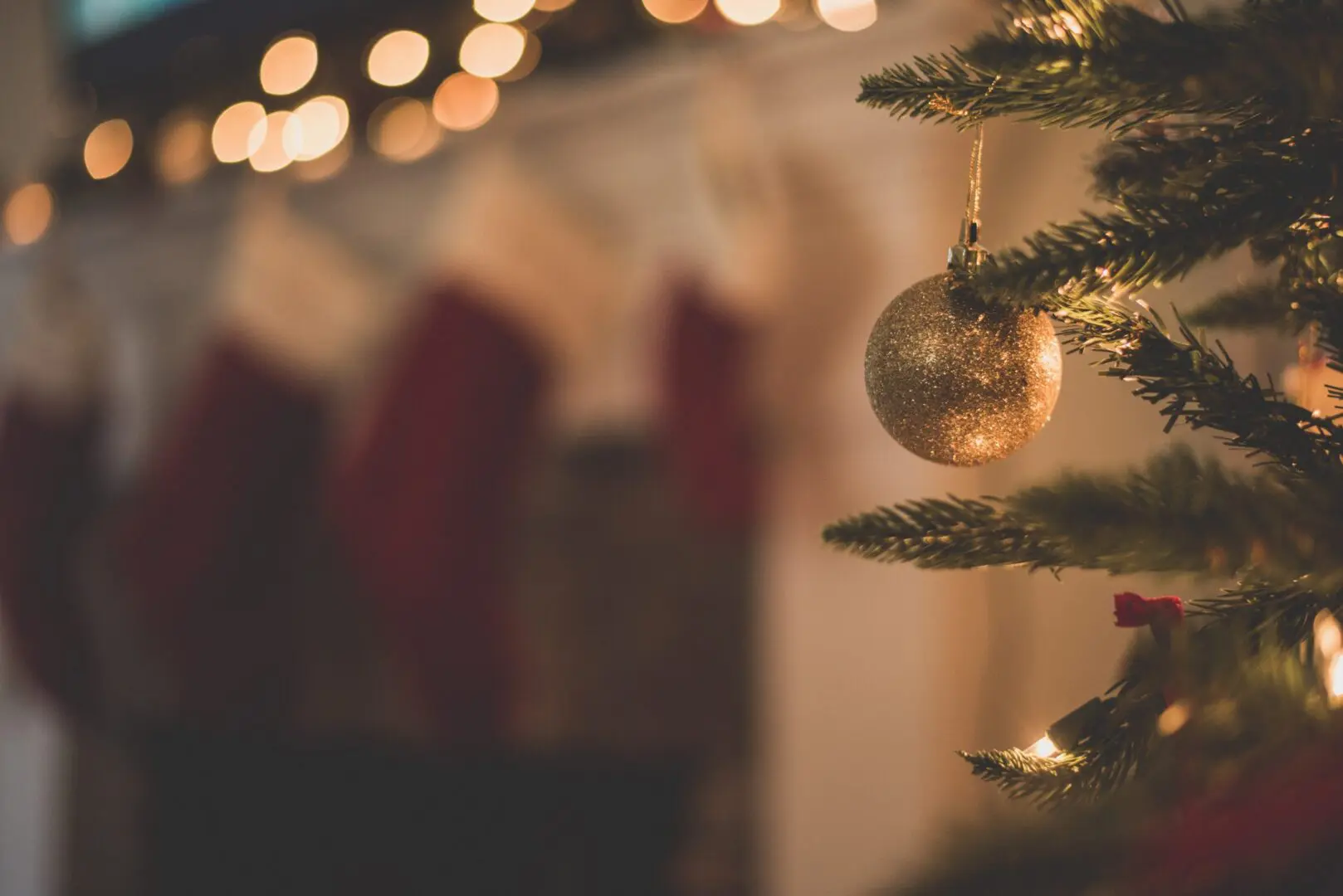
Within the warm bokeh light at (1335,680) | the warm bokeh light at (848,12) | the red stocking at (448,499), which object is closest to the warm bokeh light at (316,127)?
the red stocking at (448,499)

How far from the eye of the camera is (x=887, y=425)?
1.01 feet

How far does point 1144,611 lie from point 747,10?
111cm

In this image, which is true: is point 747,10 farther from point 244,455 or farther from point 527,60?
point 244,455

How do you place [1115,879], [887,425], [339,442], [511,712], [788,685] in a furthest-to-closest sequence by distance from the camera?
[339,442] < [511,712] < [788,685] < [887,425] < [1115,879]

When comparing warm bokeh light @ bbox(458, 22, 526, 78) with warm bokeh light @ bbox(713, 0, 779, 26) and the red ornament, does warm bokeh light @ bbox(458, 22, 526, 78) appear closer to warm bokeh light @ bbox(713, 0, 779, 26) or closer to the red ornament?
warm bokeh light @ bbox(713, 0, 779, 26)

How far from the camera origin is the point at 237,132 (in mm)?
1783

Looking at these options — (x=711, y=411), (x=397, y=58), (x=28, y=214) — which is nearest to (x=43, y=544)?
(x=28, y=214)

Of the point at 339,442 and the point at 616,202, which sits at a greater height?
the point at 616,202

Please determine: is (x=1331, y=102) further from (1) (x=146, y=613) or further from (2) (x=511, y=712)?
(1) (x=146, y=613)

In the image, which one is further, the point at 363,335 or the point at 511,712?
the point at 363,335

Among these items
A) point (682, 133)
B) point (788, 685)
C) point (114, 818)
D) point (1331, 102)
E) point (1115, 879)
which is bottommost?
point (1115, 879)

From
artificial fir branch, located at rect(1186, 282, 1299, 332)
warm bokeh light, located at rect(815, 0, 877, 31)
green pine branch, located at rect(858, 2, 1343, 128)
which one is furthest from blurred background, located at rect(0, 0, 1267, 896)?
green pine branch, located at rect(858, 2, 1343, 128)

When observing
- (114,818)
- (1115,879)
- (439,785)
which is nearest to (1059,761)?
(1115,879)

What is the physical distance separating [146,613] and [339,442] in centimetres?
38
